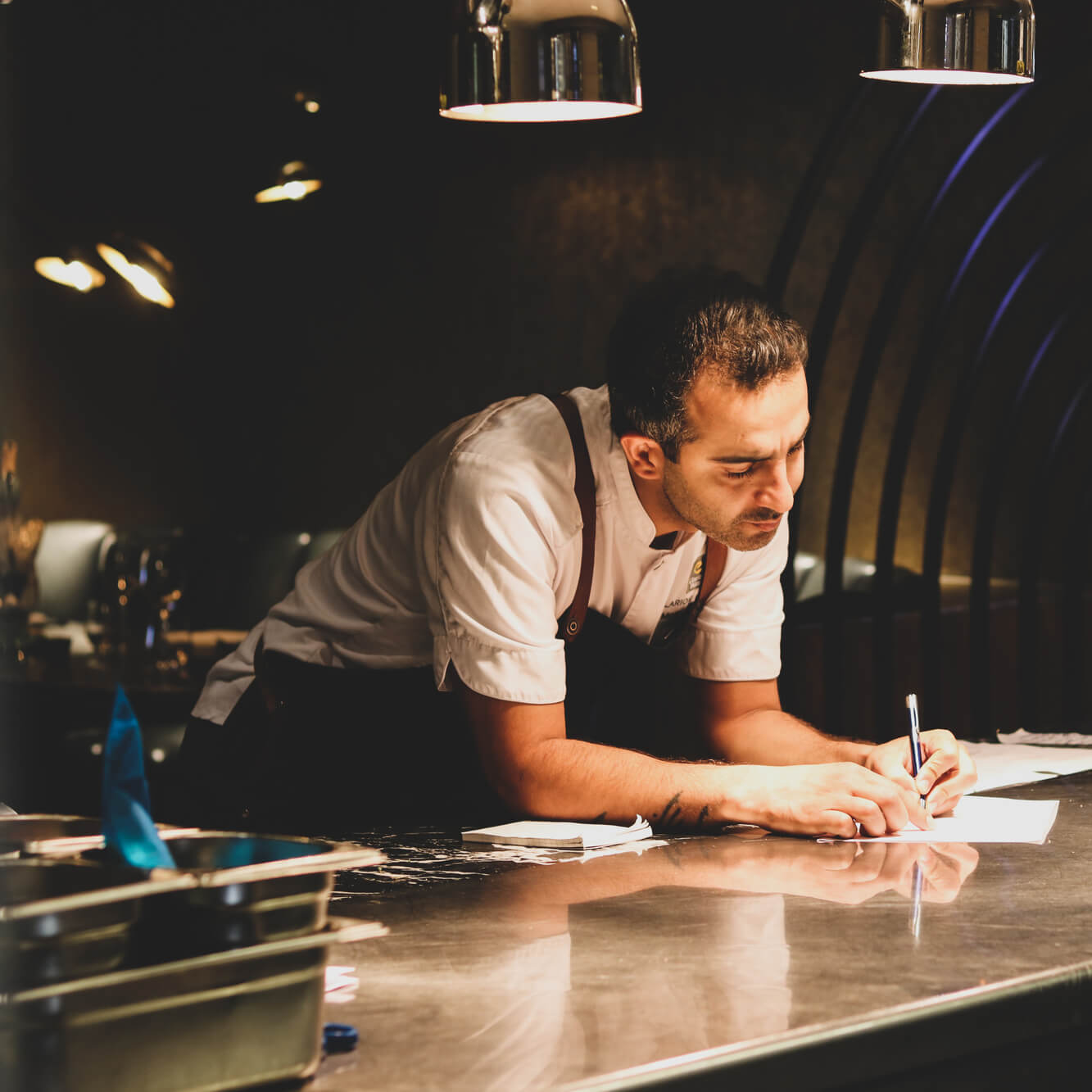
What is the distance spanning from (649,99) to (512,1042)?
615 centimetres

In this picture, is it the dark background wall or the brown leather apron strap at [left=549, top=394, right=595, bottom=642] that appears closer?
the brown leather apron strap at [left=549, top=394, right=595, bottom=642]

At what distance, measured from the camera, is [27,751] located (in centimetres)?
457

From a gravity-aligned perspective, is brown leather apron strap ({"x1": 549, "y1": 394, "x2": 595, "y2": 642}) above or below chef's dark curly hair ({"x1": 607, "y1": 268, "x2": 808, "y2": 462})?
below

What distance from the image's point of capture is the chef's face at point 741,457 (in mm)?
2254

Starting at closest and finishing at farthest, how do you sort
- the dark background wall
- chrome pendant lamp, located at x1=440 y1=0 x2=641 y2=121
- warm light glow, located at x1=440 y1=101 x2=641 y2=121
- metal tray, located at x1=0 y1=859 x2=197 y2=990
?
metal tray, located at x1=0 y1=859 x2=197 y2=990, chrome pendant lamp, located at x1=440 y1=0 x2=641 y2=121, warm light glow, located at x1=440 y1=101 x2=641 y2=121, the dark background wall

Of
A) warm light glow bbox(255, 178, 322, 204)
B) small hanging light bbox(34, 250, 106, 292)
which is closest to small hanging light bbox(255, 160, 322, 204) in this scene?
warm light glow bbox(255, 178, 322, 204)

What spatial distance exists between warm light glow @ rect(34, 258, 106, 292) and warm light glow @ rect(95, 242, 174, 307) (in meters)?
0.09

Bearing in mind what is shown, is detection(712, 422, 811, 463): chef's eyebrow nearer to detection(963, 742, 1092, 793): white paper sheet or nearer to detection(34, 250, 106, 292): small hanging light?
detection(963, 742, 1092, 793): white paper sheet

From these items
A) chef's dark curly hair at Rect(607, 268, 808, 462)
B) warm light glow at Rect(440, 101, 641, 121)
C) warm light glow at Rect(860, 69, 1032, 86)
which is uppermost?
warm light glow at Rect(860, 69, 1032, 86)

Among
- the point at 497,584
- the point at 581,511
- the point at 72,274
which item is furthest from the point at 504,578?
the point at 72,274

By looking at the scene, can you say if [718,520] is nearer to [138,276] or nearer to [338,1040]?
[338,1040]

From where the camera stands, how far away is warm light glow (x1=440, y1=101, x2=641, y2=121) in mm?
1967

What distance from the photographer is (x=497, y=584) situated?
2266mm

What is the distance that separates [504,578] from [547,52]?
0.75m
